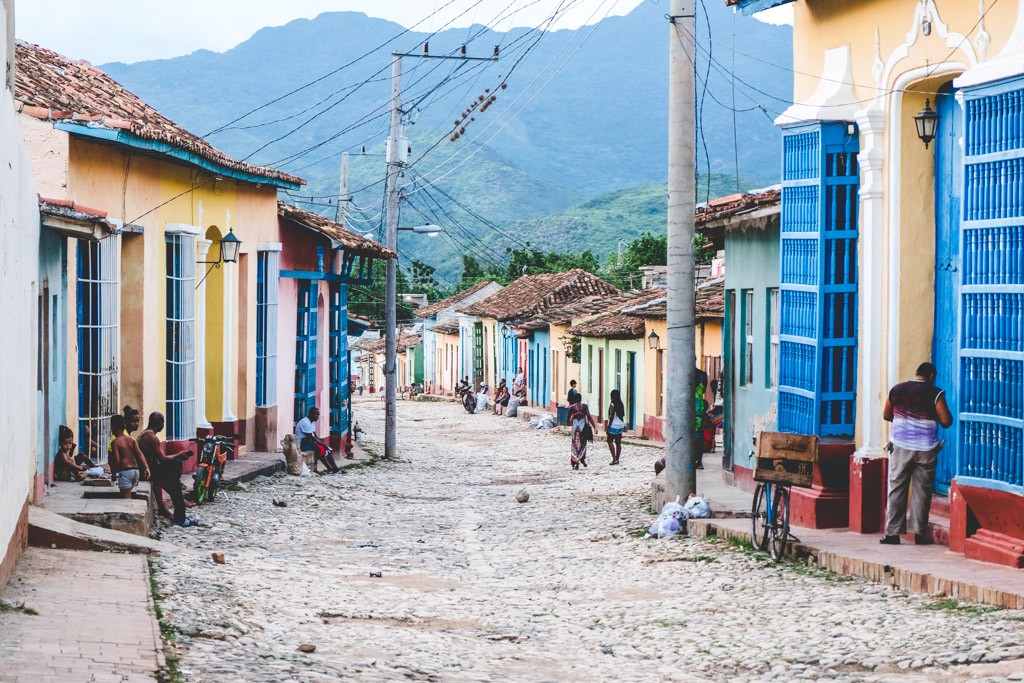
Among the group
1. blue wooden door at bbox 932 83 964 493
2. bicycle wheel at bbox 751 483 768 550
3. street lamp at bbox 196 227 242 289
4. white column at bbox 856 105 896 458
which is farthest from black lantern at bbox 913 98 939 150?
street lamp at bbox 196 227 242 289

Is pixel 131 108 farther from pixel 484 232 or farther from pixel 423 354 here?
pixel 484 232

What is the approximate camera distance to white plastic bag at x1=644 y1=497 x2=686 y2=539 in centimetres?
1320

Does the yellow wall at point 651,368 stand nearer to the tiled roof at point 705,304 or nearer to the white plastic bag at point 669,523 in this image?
the tiled roof at point 705,304

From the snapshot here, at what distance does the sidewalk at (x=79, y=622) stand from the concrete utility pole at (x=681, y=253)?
5750mm

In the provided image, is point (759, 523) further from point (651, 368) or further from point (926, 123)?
point (651, 368)

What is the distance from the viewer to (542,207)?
173750mm

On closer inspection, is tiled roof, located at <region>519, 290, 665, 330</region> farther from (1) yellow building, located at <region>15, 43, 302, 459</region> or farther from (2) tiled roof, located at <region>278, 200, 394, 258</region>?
(1) yellow building, located at <region>15, 43, 302, 459</region>

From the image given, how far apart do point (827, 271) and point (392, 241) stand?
14.8 meters

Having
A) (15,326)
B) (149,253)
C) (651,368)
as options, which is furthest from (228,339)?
(651,368)

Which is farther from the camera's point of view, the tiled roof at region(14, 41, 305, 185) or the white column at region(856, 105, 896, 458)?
the tiled roof at region(14, 41, 305, 185)

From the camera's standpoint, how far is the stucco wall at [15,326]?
817cm

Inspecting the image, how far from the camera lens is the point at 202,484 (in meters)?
14.9

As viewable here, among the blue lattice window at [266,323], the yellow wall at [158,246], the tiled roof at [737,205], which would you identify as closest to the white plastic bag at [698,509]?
the tiled roof at [737,205]

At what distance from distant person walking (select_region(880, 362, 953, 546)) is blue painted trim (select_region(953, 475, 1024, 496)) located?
69cm
